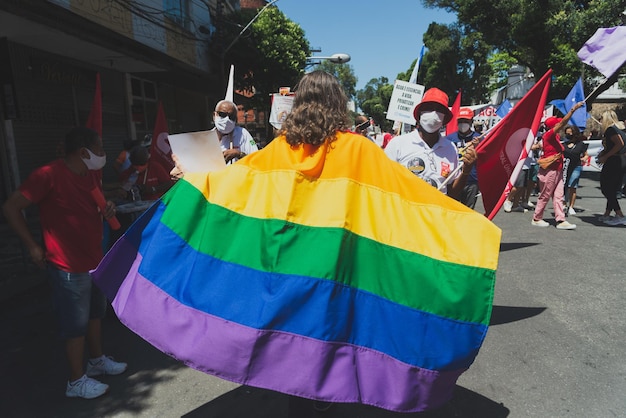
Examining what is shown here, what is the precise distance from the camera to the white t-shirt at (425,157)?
3.82 metres

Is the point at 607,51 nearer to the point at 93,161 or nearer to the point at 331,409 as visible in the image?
the point at 331,409

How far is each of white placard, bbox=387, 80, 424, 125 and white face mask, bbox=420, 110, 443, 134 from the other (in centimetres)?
515

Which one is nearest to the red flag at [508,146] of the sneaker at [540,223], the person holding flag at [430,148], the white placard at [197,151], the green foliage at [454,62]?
the person holding flag at [430,148]

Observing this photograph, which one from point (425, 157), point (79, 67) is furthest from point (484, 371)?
point (79, 67)

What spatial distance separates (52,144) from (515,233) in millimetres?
10142

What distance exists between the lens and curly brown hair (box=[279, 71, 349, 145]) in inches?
86.6

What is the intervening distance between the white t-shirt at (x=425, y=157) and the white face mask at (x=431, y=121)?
18 cm

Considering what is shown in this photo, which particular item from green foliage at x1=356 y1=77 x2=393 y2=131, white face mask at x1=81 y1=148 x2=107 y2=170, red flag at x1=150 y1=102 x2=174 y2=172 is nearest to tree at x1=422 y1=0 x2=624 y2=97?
red flag at x1=150 y1=102 x2=174 y2=172

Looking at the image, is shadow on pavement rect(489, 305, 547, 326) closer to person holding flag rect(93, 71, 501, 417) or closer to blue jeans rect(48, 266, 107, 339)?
person holding flag rect(93, 71, 501, 417)

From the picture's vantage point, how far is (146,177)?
15.8ft

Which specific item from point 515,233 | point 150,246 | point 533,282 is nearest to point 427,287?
point 150,246

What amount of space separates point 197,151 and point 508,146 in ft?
8.47

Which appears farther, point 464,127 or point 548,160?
point 548,160

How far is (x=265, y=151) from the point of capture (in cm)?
230
